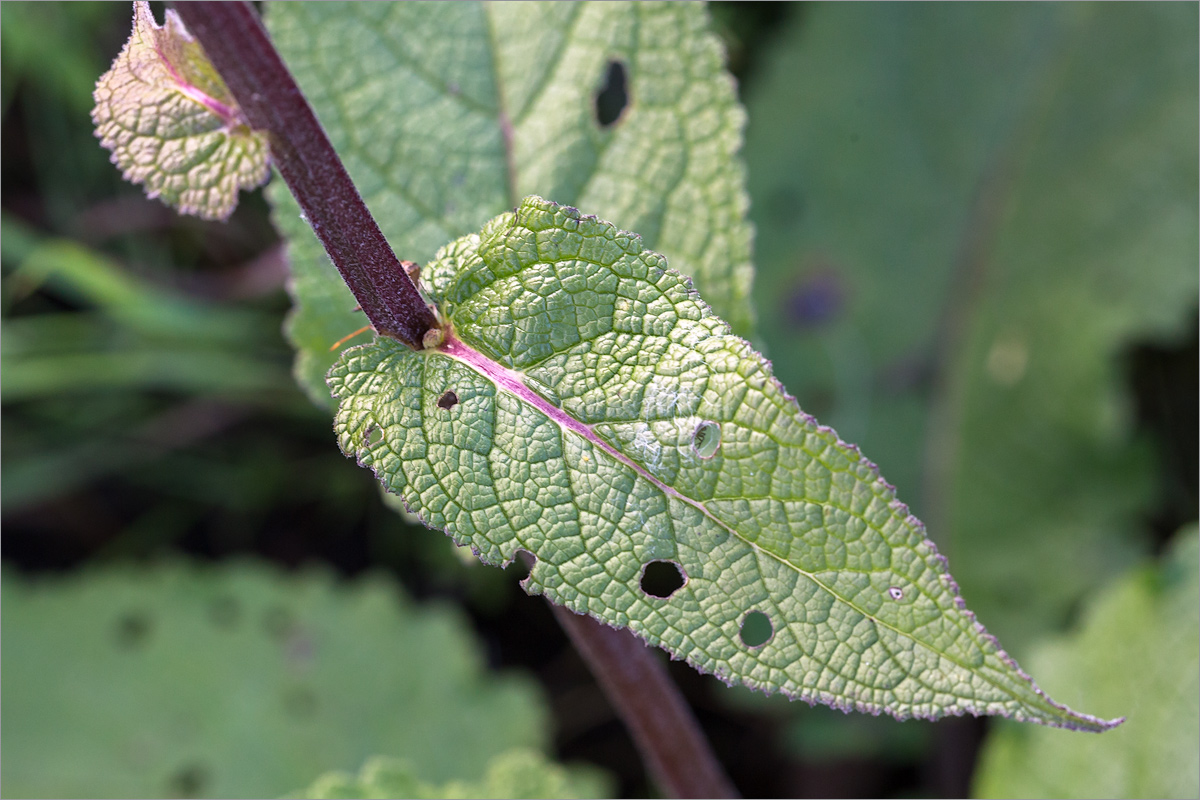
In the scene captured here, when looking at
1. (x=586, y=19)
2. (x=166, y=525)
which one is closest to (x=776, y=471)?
(x=586, y=19)

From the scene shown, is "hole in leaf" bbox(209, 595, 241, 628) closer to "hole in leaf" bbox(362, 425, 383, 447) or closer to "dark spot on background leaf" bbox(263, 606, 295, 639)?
"dark spot on background leaf" bbox(263, 606, 295, 639)

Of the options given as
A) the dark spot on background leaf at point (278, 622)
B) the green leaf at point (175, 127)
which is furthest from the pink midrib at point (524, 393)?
the dark spot on background leaf at point (278, 622)

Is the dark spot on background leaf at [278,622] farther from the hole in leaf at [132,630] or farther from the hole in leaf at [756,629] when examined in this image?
the hole in leaf at [756,629]

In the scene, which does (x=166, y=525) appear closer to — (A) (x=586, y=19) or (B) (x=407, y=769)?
(B) (x=407, y=769)

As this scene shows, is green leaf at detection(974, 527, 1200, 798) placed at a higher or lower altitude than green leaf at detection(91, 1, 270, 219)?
higher

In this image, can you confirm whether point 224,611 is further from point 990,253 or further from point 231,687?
point 990,253

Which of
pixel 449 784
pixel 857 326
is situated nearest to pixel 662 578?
pixel 857 326

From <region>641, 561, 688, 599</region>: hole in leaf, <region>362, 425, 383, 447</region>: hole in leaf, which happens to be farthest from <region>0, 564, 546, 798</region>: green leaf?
<region>362, 425, 383, 447</region>: hole in leaf
